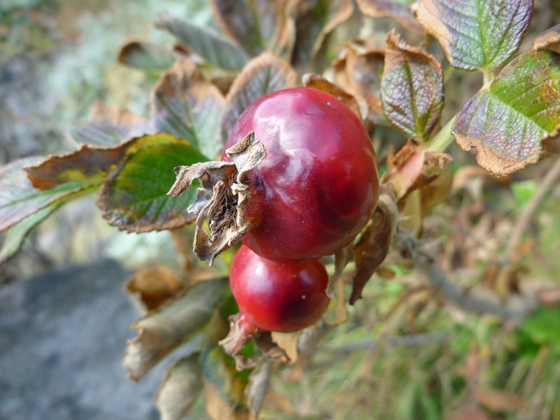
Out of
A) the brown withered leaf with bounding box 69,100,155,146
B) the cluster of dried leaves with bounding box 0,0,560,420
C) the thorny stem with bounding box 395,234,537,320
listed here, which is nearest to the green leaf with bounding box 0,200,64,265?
the cluster of dried leaves with bounding box 0,0,560,420

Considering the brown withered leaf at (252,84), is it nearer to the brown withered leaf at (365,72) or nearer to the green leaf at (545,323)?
the brown withered leaf at (365,72)

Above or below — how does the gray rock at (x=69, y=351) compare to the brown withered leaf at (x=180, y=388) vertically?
below

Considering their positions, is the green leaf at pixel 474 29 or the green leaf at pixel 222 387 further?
the green leaf at pixel 222 387

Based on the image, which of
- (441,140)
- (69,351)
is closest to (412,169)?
(441,140)

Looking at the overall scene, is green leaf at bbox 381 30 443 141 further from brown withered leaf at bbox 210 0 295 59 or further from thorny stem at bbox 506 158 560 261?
thorny stem at bbox 506 158 560 261

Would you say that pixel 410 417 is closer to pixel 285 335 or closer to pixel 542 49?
pixel 285 335

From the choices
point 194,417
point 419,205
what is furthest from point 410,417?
point 419,205

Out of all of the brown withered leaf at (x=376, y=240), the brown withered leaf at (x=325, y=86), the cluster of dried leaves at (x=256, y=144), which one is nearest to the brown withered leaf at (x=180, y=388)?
the cluster of dried leaves at (x=256, y=144)
